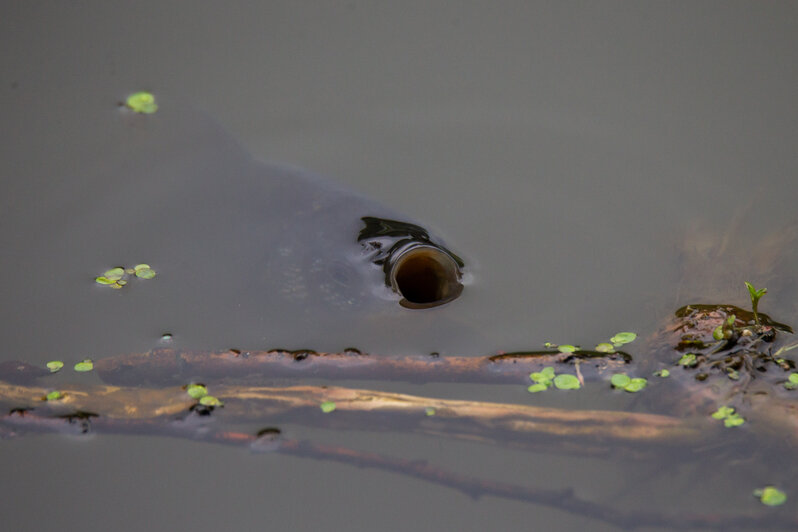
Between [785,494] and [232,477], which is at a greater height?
[785,494]

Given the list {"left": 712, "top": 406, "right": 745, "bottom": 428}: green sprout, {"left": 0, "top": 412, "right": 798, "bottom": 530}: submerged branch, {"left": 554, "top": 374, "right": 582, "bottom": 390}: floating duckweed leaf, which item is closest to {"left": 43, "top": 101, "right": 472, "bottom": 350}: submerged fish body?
{"left": 0, "top": 412, "right": 798, "bottom": 530}: submerged branch

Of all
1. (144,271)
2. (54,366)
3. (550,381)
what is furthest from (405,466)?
(144,271)

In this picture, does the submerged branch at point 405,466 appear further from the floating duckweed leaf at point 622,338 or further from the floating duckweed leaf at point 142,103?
the floating duckweed leaf at point 142,103

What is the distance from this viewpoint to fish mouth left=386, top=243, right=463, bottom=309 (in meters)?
2.87

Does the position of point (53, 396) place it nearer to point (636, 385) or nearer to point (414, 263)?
point (414, 263)

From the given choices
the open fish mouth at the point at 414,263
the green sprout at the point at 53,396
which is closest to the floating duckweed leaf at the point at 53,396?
the green sprout at the point at 53,396

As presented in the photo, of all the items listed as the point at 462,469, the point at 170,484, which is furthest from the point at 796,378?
the point at 170,484

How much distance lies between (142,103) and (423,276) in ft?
6.23

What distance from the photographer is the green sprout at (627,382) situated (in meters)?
2.40

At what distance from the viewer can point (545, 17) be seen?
13.6 ft

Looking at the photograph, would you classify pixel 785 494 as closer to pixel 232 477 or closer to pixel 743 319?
pixel 743 319

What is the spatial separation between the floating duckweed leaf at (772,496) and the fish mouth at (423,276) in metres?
1.28

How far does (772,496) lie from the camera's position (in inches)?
84.1

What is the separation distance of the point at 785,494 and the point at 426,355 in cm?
123
